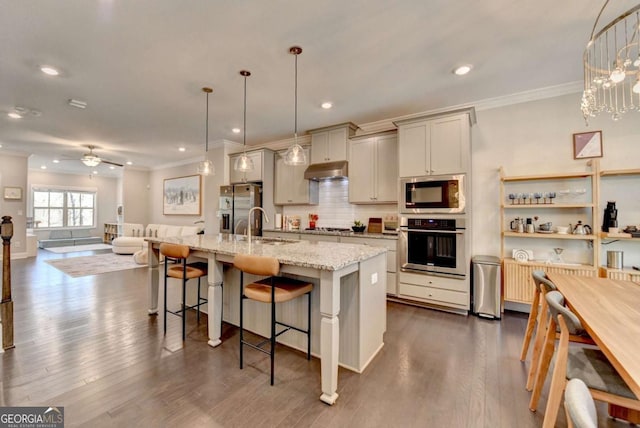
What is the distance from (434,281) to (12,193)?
9866 millimetres

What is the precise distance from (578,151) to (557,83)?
2.73ft

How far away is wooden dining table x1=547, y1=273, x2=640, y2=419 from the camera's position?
1025mm

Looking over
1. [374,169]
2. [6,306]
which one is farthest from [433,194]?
[6,306]

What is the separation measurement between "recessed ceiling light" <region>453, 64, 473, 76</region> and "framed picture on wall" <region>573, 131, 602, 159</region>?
160 cm

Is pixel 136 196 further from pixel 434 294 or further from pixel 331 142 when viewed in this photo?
pixel 434 294

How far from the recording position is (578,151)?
10.5ft

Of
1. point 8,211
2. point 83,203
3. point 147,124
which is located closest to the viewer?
point 147,124

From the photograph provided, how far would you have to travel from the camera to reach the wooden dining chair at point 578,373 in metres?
1.27

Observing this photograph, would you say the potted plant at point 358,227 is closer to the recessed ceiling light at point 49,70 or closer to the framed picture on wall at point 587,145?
the framed picture on wall at point 587,145

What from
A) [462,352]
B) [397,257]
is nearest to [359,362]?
[462,352]

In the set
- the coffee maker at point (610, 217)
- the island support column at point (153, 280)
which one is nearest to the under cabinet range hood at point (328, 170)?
the island support column at point (153, 280)

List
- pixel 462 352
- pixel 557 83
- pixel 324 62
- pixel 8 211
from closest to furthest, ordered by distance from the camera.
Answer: pixel 462 352, pixel 324 62, pixel 557 83, pixel 8 211

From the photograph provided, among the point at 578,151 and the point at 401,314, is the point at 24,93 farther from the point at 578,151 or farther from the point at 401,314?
the point at 578,151

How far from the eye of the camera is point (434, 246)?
11.7ft
